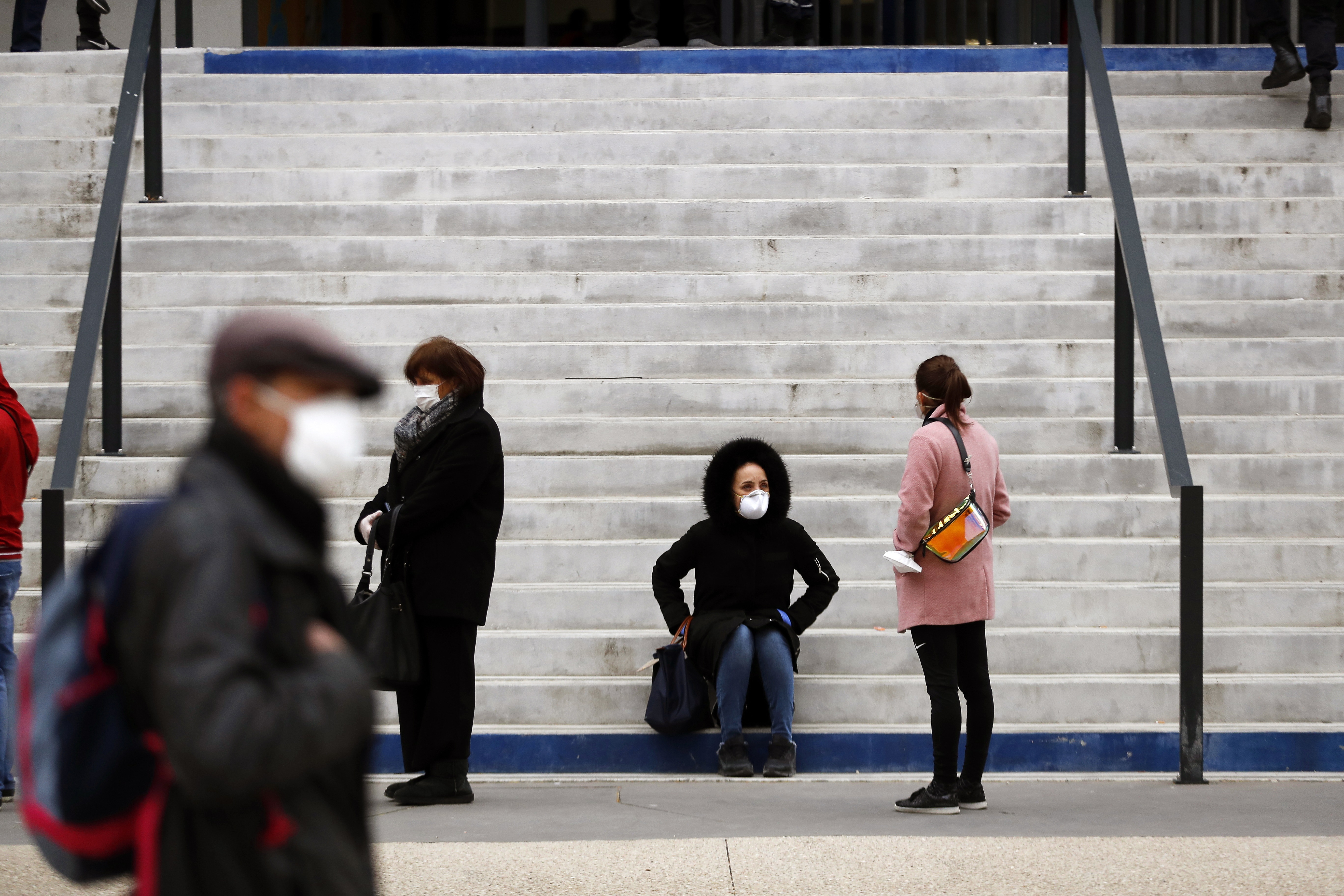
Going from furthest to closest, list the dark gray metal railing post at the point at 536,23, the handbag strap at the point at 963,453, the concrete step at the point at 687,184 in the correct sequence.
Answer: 1. the dark gray metal railing post at the point at 536,23
2. the concrete step at the point at 687,184
3. the handbag strap at the point at 963,453

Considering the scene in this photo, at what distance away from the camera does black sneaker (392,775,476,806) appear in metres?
5.61

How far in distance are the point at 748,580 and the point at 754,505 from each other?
32 centimetres

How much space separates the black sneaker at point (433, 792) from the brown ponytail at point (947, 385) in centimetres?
226

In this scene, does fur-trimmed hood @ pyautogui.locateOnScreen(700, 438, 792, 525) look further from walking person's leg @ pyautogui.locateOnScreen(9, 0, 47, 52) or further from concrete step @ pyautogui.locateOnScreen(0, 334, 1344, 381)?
walking person's leg @ pyautogui.locateOnScreen(9, 0, 47, 52)

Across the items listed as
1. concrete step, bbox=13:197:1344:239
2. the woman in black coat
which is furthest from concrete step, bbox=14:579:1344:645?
concrete step, bbox=13:197:1344:239

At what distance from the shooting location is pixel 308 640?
2072mm

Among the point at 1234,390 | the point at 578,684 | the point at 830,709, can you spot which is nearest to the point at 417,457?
the point at 578,684

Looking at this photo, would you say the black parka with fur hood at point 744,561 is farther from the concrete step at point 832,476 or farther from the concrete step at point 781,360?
the concrete step at point 781,360

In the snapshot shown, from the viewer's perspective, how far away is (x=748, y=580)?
6.32 meters

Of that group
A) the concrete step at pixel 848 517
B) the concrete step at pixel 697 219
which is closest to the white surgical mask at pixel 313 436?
the concrete step at pixel 848 517

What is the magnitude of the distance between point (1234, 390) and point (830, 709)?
3.02 metres

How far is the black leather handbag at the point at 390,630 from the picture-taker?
17.8 ft

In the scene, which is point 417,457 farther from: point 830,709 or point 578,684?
A: point 830,709

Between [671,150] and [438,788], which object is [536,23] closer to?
[671,150]
